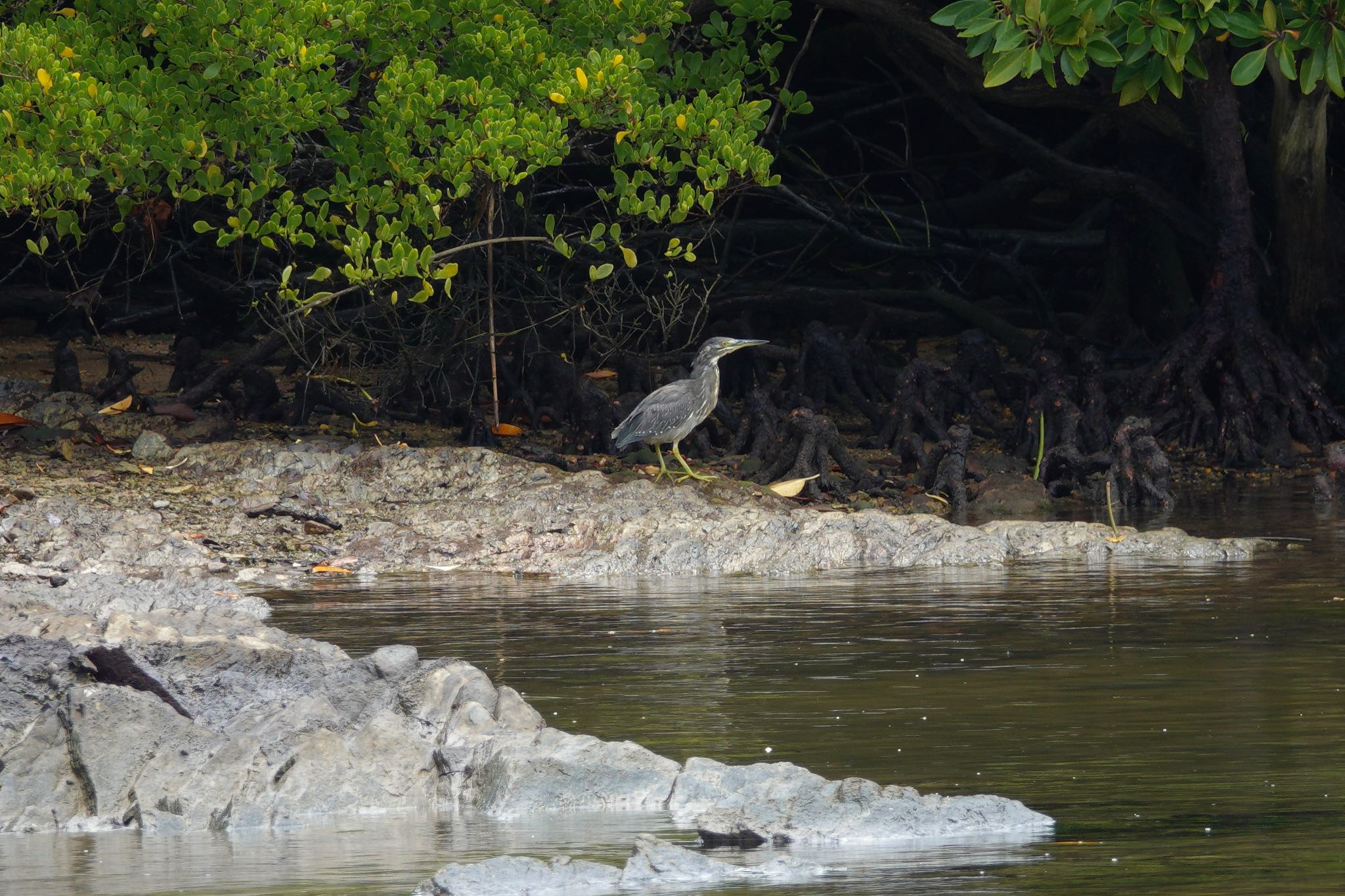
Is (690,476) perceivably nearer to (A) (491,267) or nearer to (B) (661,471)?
(B) (661,471)

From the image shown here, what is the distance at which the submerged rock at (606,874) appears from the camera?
3.29 meters

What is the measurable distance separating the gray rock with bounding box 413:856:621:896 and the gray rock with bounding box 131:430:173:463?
23.6ft

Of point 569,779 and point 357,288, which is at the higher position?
point 357,288

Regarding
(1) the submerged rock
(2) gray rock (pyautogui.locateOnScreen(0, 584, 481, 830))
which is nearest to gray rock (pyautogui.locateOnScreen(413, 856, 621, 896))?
(1) the submerged rock

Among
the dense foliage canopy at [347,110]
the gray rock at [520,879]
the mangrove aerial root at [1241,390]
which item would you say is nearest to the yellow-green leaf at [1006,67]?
the dense foliage canopy at [347,110]

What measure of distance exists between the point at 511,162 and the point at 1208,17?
11.9 feet

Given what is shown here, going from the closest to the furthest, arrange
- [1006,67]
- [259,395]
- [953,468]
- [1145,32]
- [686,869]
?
[686,869] < [1006,67] < [1145,32] < [953,468] < [259,395]

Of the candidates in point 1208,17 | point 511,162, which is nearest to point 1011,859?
point 1208,17

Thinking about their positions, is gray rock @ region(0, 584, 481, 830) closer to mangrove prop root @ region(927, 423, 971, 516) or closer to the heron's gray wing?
the heron's gray wing

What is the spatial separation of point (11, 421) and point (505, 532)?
3350 mm

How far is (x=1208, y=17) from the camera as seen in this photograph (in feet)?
22.9

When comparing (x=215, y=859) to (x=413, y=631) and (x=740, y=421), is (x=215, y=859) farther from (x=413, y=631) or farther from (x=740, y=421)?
(x=740, y=421)

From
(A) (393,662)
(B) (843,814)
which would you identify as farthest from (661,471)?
(B) (843,814)

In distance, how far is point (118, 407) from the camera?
11.4 metres
